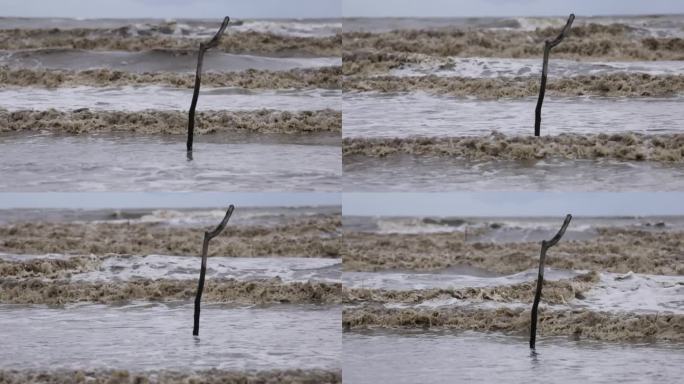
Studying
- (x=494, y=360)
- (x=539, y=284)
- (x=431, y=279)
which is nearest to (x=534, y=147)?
(x=539, y=284)

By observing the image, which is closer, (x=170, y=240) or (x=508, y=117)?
(x=508, y=117)

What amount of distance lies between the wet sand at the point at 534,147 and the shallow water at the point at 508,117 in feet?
0.10

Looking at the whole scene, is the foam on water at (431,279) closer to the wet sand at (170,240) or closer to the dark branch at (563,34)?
the wet sand at (170,240)

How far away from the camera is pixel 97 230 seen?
414 cm

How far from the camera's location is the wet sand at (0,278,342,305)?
402 centimetres

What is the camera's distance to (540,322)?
3.86 meters

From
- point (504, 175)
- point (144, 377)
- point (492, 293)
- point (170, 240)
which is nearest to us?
point (144, 377)

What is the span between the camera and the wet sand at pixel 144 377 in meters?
3.76

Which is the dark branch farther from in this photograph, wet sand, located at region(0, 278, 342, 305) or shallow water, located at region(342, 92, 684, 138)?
wet sand, located at region(0, 278, 342, 305)

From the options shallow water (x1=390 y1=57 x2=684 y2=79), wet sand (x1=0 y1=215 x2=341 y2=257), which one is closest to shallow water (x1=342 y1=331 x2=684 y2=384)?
wet sand (x1=0 y1=215 x2=341 y2=257)

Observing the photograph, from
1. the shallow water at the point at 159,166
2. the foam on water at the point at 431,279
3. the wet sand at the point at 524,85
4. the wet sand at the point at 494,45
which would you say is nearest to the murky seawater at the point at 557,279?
the foam on water at the point at 431,279

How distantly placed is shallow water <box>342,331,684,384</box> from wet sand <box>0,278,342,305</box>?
9.4 inches

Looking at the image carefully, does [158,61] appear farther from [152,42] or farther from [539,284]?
[539,284]

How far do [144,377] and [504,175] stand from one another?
1.68 metres
